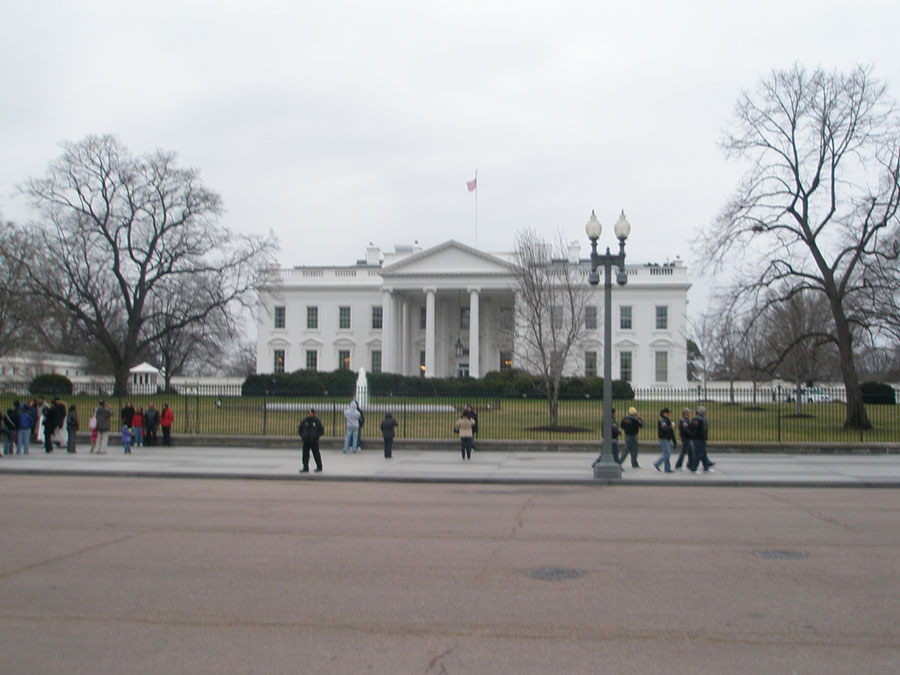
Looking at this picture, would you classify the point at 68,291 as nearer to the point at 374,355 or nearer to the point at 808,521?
the point at 374,355

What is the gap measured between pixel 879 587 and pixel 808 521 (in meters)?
4.86

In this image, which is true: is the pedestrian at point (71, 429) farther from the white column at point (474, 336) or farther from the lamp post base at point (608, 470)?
the white column at point (474, 336)

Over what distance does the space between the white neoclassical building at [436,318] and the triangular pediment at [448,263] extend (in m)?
0.09

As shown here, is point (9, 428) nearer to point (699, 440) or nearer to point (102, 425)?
point (102, 425)

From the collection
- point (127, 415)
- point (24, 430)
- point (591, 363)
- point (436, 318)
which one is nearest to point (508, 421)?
point (127, 415)

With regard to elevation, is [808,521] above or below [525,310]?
below

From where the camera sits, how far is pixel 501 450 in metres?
26.4

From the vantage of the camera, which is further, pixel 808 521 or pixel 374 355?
pixel 374 355

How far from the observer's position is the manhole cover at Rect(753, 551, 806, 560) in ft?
32.1

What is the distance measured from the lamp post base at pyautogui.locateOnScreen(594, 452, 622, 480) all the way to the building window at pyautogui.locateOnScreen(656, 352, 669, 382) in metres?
59.9

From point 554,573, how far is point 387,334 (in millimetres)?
65824

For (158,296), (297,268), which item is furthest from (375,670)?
(297,268)

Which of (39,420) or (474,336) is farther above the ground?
(474,336)

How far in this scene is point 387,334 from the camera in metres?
74.3
